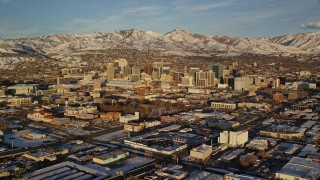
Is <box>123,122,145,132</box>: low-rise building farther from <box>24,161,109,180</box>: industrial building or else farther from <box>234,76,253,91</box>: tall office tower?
<box>234,76,253,91</box>: tall office tower

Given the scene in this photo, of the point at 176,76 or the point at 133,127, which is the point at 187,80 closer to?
the point at 176,76

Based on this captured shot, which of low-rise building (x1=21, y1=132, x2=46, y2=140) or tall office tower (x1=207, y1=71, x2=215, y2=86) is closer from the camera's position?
low-rise building (x1=21, y1=132, x2=46, y2=140)

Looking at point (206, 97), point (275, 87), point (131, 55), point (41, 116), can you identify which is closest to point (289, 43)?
point (131, 55)

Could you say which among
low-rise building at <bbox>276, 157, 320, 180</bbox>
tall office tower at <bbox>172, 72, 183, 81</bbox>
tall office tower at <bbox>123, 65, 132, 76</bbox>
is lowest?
low-rise building at <bbox>276, 157, 320, 180</bbox>

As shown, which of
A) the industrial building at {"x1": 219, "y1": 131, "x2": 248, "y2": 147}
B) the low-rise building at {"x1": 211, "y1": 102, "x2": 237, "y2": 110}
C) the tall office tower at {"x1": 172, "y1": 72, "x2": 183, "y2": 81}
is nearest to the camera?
Answer: the industrial building at {"x1": 219, "y1": 131, "x2": 248, "y2": 147}

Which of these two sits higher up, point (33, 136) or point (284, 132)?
point (284, 132)

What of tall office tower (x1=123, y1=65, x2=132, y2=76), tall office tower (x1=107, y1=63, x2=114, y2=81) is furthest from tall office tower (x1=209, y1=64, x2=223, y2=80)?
tall office tower (x1=107, y1=63, x2=114, y2=81)

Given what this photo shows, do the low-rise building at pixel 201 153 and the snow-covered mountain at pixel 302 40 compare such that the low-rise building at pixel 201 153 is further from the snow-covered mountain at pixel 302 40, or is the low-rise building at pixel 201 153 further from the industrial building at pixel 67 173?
the snow-covered mountain at pixel 302 40

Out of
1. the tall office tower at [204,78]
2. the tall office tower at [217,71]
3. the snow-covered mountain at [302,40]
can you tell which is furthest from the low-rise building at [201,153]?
the snow-covered mountain at [302,40]

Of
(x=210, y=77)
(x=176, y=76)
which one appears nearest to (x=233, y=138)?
(x=210, y=77)

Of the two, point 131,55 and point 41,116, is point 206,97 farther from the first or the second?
point 131,55
